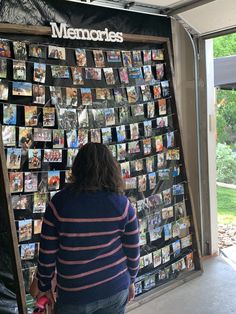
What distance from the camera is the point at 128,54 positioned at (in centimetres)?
297

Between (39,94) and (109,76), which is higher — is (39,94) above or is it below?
below

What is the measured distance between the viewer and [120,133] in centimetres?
290

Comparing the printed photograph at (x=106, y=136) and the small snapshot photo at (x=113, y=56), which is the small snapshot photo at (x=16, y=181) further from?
the small snapshot photo at (x=113, y=56)

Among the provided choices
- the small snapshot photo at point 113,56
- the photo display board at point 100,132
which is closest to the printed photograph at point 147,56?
the photo display board at point 100,132

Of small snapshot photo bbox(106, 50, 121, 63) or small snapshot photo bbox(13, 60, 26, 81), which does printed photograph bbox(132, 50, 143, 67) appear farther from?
small snapshot photo bbox(13, 60, 26, 81)

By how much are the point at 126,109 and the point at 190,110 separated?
953mm

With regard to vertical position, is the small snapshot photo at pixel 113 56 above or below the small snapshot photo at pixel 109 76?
above

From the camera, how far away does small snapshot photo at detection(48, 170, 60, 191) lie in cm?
257

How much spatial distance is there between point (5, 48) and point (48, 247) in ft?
4.40

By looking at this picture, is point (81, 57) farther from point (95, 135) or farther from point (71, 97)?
point (95, 135)

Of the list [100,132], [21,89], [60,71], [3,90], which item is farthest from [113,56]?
[3,90]

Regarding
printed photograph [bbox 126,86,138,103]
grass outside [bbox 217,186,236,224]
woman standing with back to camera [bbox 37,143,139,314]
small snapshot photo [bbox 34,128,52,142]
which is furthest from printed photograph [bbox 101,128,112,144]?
Answer: grass outside [bbox 217,186,236,224]

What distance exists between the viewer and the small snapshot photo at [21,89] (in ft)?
7.87

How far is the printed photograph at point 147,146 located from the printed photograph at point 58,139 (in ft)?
2.40
